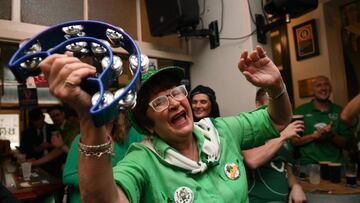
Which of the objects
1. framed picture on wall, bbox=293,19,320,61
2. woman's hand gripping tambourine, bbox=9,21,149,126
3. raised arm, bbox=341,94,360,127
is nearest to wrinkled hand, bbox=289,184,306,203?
raised arm, bbox=341,94,360,127

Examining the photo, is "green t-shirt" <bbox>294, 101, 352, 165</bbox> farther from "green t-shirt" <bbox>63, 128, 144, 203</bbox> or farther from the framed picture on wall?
"green t-shirt" <bbox>63, 128, 144, 203</bbox>

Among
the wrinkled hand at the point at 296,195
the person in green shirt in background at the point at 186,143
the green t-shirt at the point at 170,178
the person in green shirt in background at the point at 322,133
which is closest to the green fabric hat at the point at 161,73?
the person in green shirt in background at the point at 186,143

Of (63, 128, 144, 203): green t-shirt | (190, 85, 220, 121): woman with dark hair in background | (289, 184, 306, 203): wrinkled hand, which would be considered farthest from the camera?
(190, 85, 220, 121): woman with dark hair in background

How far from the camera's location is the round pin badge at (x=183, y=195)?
95 cm

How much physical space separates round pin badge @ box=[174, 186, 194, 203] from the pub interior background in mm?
1683

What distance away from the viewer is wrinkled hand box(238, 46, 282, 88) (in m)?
1.09

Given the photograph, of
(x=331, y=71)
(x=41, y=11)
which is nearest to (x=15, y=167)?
(x=41, y=11)

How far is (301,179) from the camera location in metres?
2.32

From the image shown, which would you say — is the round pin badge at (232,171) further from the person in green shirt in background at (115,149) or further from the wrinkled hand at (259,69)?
the person in green shirt in background at (115,149)

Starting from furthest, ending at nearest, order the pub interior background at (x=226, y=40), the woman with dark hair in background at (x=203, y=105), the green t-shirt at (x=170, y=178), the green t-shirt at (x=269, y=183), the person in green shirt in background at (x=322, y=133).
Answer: the person in green shirt in background at (x=322, y=133) → the pub interior background at (x=226, y=40) → the woman with dark hair in background at (x=203, y=105) → the green t-shirt at (x=269, y=183) → the green t-shirt at (x=170, y=178)

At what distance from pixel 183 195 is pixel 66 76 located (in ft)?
1.94

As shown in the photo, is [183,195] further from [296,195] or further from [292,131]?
[296,195]

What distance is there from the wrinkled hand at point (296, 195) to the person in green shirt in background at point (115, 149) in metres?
1.02

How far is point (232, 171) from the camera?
1.12m
